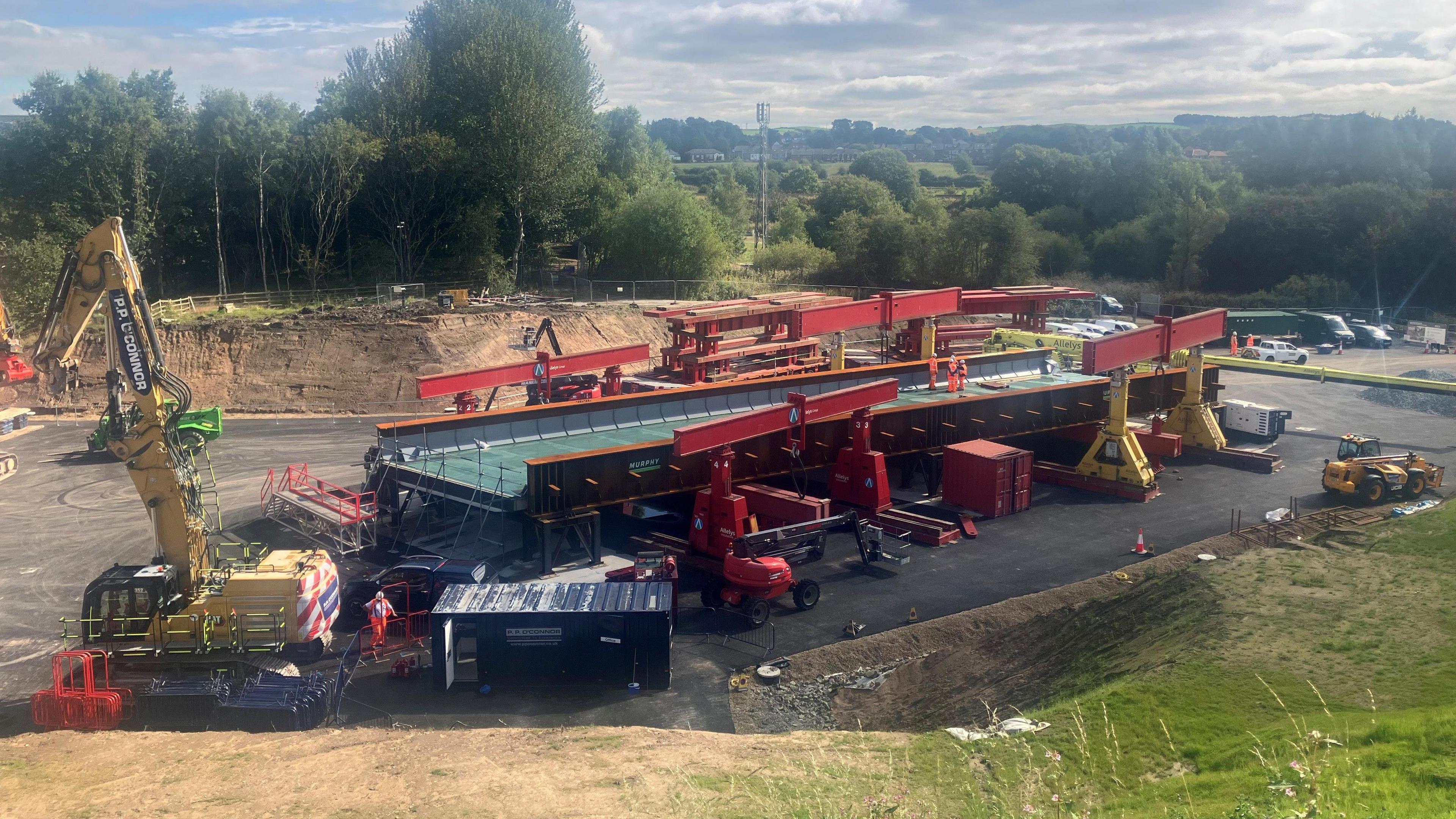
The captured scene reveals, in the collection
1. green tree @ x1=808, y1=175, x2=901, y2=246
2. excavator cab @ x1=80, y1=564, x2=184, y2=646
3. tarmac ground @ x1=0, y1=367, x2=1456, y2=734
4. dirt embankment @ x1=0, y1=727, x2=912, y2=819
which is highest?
green tree @ x1=808, y1=175, x2=901, y2=246

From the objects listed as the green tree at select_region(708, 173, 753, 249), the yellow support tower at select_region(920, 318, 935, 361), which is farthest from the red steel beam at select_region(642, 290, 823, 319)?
the green tree at select_region(708, 173, 753, 249)

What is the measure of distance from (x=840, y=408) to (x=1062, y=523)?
670cm

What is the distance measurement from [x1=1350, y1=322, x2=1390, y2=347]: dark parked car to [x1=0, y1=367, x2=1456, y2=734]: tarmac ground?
2057cm

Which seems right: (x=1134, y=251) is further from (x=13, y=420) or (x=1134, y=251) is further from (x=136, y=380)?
(x=136, y=380)

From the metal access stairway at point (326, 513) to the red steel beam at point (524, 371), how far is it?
14.4 ft

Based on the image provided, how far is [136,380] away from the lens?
16.1 metres

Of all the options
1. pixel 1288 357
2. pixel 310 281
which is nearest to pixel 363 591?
pixel 310 281

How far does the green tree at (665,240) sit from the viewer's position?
6044 centimetres

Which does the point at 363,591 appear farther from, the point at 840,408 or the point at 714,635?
the point at 840,408

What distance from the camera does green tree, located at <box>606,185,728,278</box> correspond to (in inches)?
2379

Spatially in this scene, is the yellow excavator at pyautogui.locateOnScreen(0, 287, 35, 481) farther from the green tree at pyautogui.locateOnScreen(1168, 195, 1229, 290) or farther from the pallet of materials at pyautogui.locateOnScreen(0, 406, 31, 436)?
the green tree at pyautogui.locateOnScreen(1168, 195, 1229, 290)

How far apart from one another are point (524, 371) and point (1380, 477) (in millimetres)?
24313

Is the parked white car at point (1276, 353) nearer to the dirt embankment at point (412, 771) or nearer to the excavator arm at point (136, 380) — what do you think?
the dirt embankment at point (412, 771)

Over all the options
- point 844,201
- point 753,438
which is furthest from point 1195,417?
point 844,201
